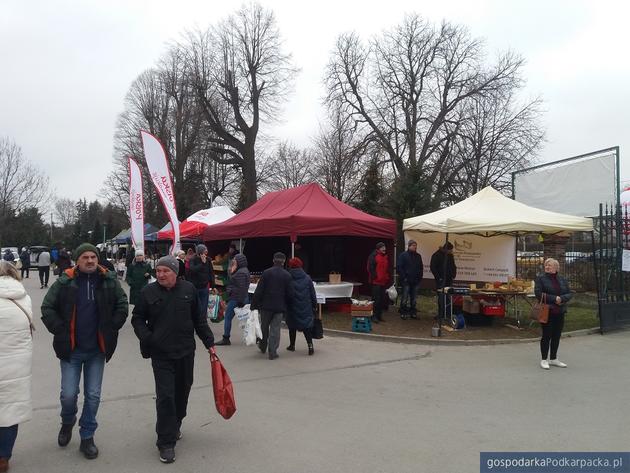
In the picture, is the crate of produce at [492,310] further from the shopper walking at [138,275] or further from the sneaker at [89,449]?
the sneaker at [89,449]

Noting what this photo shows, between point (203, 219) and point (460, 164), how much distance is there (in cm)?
1538

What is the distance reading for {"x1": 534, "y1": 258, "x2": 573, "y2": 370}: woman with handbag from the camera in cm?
728

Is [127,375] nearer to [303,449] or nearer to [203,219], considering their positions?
[303,449]

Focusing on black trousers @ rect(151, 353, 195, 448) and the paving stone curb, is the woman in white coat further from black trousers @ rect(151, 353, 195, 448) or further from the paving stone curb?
the paving stone curb

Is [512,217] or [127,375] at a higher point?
[512,217]

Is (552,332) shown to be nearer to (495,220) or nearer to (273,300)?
(495,220)

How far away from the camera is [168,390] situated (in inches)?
159

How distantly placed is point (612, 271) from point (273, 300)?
8.18m

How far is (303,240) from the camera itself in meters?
15.5

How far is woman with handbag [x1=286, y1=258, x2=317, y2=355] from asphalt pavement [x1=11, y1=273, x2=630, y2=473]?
0.49 m

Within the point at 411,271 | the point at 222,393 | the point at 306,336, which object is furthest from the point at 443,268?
the point at 222,393

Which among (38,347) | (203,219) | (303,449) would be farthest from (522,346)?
(203,219)

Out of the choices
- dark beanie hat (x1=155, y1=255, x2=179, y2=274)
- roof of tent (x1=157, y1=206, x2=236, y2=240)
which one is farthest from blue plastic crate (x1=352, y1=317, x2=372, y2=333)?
roof of tent (x1=157, y1=206, x2=236, y2=240)

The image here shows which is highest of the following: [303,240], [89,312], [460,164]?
[460,164]
